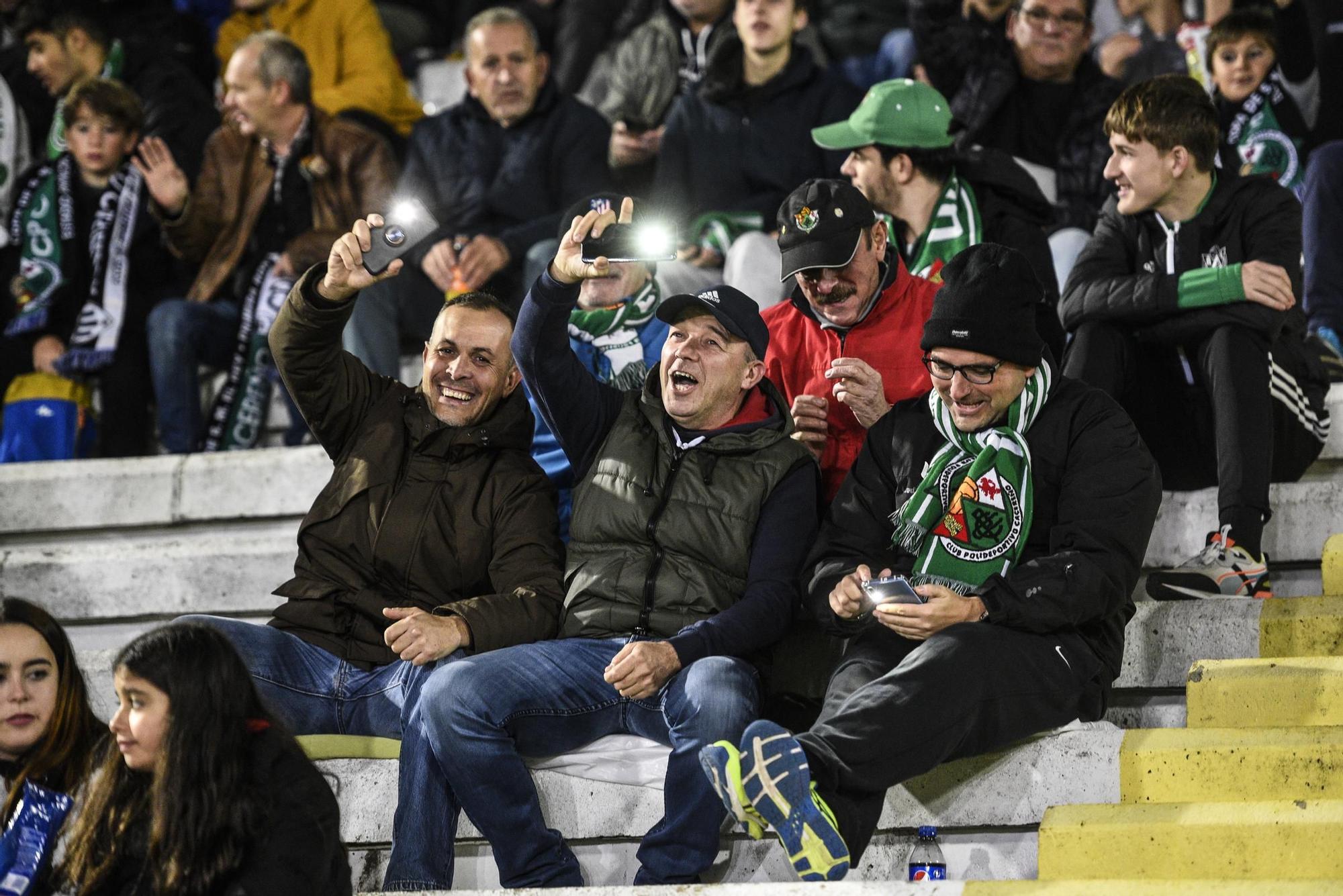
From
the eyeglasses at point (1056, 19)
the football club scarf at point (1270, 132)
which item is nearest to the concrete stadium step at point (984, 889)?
the football club scarf at point (1270, 132)

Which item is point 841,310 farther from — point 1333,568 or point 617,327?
point 1333,568

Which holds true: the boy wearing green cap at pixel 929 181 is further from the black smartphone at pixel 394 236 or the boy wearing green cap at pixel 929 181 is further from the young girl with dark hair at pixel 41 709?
the young girl with dark hair at pixel 41 709

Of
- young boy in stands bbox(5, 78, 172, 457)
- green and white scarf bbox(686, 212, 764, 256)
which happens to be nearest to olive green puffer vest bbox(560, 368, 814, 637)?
green and white scarf bbox(686, 212, 764, 256)

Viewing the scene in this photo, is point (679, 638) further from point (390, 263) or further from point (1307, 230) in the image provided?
point (1307, 230)

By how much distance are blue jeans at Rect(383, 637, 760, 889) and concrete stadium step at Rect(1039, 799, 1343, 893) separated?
63cm

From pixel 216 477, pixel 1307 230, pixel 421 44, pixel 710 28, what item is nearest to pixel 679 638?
pixel 216 477

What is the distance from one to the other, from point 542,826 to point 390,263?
1230 millimetres

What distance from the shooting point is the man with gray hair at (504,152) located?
584 centimetres

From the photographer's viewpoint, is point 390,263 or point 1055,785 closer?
point 1055,785

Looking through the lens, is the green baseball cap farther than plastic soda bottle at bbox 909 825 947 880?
Yes

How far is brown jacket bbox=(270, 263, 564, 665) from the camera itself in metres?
3.74

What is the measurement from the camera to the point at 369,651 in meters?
3.73

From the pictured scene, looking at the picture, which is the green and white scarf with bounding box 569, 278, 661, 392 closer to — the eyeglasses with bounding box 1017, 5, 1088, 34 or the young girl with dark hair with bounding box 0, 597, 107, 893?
the young girl with dark hair with bounding box 0, 597, 107, 893

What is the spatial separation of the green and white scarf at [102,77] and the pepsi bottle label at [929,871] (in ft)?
14.3
